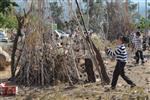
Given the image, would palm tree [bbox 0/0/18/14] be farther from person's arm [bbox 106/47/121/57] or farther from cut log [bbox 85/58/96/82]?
person's arm [bbox 106/47/121/57]

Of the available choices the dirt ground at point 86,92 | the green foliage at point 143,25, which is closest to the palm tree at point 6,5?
the dirt ground at point 86,92

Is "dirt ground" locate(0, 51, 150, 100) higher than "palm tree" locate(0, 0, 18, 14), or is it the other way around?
"palm tree" locate(0, 0, 18, 14)

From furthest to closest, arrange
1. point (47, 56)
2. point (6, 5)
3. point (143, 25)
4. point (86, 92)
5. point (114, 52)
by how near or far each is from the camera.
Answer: point (143, 25) < point (6, 5) < point (114, 52) < point (47, 56) < point (86, 92)

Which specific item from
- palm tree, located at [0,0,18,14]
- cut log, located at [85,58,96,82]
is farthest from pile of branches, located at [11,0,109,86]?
palm tree, located at [0,0,18,14]

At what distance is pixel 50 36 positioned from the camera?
49.9ft

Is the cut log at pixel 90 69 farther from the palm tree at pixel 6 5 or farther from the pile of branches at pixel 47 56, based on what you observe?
the palm tree at pixel 6 5

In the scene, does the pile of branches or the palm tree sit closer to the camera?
the pile of branches

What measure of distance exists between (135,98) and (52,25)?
172 inches

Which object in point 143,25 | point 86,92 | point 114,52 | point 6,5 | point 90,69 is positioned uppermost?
point 6,5

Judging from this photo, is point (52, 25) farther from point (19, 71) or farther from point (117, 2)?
point (117, 2)

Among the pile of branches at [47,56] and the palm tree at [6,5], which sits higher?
the palm tree at [6,5]

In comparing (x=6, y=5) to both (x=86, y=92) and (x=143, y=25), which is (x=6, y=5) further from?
(x=143, y=25)

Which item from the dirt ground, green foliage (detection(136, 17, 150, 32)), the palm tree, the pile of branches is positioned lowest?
green foliage (detection(136, 17, 150, 32))

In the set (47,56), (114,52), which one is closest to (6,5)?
(47,56)
